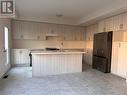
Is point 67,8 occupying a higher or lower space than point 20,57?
higher

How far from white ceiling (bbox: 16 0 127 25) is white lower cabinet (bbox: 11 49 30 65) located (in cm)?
171

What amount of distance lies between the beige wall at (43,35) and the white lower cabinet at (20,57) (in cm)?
57

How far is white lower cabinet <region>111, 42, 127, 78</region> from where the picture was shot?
3.88 metres

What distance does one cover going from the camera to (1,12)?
2.85m

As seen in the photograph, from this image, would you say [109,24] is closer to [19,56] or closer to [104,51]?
[104,51]

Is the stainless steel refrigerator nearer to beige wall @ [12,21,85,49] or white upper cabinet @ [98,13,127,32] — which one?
white upper cabinet @ [98,13,127,32]

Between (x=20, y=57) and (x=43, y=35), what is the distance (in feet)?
5.61

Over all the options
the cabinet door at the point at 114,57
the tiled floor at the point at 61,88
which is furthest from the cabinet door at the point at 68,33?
the tiled floor at the point at 61,88

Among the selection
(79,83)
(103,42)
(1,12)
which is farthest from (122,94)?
(1,12)

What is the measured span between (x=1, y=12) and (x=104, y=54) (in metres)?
3.96

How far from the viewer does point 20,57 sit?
18.1ft

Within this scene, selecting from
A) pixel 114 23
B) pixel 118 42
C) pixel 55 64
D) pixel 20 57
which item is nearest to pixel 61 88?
pixel 55 64

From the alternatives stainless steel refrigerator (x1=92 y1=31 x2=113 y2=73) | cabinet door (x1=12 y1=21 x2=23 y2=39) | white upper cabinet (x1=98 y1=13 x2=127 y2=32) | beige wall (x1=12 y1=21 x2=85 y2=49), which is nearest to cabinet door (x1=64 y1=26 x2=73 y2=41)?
beige wall (x1=12 y1=21 x2=85 y2=49)

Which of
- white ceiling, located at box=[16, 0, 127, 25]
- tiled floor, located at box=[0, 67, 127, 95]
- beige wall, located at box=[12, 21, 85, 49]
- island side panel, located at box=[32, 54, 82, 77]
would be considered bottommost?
tiled floor, located at box=[0, 67, 127, 95]
